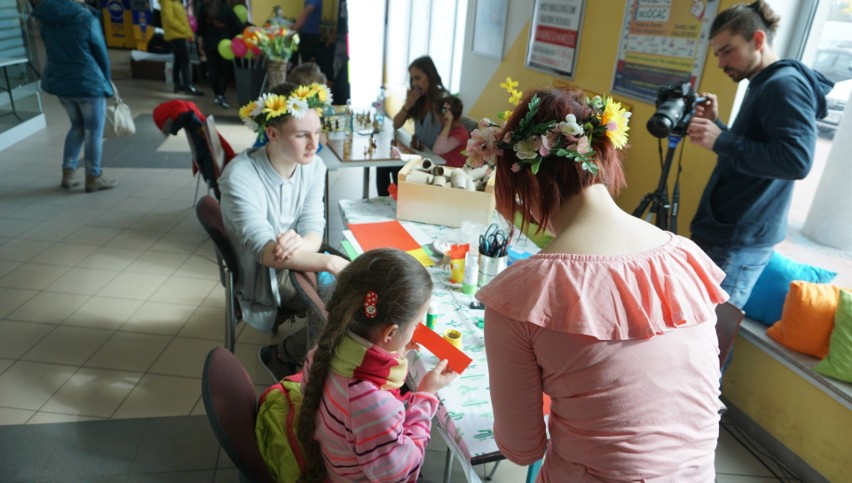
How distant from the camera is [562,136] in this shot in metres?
0.99

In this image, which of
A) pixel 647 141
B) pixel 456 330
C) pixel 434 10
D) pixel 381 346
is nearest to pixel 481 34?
pixel 434 10

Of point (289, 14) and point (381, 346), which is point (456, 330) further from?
point (289, 14)

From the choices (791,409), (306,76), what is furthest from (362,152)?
(791,409)

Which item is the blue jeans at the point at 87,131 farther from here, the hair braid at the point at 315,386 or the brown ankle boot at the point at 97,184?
the hair braid at the point at 315,386

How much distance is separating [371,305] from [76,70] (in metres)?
4.06

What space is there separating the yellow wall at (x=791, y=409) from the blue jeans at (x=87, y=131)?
459cm

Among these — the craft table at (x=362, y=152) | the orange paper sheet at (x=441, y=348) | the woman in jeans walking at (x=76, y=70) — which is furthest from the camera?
the woman in jeans walking at (x=76, y=70)

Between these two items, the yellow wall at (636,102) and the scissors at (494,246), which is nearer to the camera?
the scissors at (494,246)

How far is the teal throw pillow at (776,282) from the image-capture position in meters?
2.22

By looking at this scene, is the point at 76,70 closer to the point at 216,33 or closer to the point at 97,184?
the point at 97,184

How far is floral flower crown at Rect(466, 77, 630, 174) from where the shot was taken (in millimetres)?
972

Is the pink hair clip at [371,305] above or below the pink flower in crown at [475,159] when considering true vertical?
below

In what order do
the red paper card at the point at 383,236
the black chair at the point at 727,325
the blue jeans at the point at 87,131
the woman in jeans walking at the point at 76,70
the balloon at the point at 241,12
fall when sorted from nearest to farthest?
the black chair at the point at 727,325 → the red paper card at the point at 383,236 → the woman in jeans walking at the point at 76,70 → the blue jeans at the point at 87,131 → the balloon at the point at 241,12

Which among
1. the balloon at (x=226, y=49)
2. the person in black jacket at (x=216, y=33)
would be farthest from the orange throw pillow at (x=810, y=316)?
the person in black jacket at (x=216, y=33)
